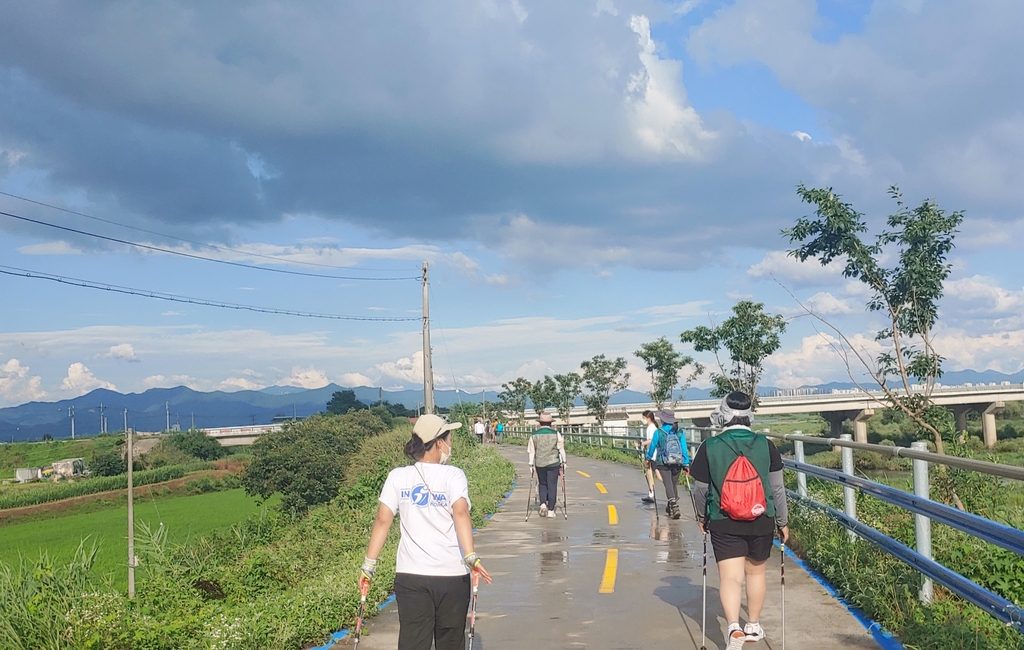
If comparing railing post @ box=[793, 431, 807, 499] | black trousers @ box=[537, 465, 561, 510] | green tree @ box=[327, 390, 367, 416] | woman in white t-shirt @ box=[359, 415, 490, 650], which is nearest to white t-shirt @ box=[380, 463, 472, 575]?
woman in white t-shirt @ box=[359, 415, 490, 650]

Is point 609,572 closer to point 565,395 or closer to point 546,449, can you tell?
point 546,449

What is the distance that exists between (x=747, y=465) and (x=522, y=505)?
43.0 feet

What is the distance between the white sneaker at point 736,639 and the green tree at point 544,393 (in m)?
78.0

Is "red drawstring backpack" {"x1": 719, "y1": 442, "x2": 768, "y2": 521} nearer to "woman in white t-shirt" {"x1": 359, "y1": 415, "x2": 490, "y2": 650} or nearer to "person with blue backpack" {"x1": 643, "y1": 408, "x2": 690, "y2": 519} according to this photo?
"woman in white t-shirt" {"x1": 359, "y1": 415, "x2": 490, "y2": 650}

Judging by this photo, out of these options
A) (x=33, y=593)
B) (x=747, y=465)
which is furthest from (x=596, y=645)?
(x=33, y=593)

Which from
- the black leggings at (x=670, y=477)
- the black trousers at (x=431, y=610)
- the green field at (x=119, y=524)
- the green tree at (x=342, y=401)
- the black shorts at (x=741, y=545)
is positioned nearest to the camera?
the black trousers at (x=431, y=610)

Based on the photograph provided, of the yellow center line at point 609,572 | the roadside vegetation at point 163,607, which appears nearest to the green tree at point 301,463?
the roadside vegetation at point 163,607

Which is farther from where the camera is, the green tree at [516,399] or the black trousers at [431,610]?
the green tree at [516,399]

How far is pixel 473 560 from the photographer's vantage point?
17.8ft

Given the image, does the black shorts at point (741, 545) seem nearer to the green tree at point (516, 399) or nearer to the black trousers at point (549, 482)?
the black trousers at point (549, 482)

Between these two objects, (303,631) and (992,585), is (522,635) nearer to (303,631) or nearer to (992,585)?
(303,631)

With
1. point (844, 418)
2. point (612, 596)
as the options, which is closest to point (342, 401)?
point (844, 418)

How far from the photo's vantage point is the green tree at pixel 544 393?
84750mm

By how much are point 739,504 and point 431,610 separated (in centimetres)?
229
